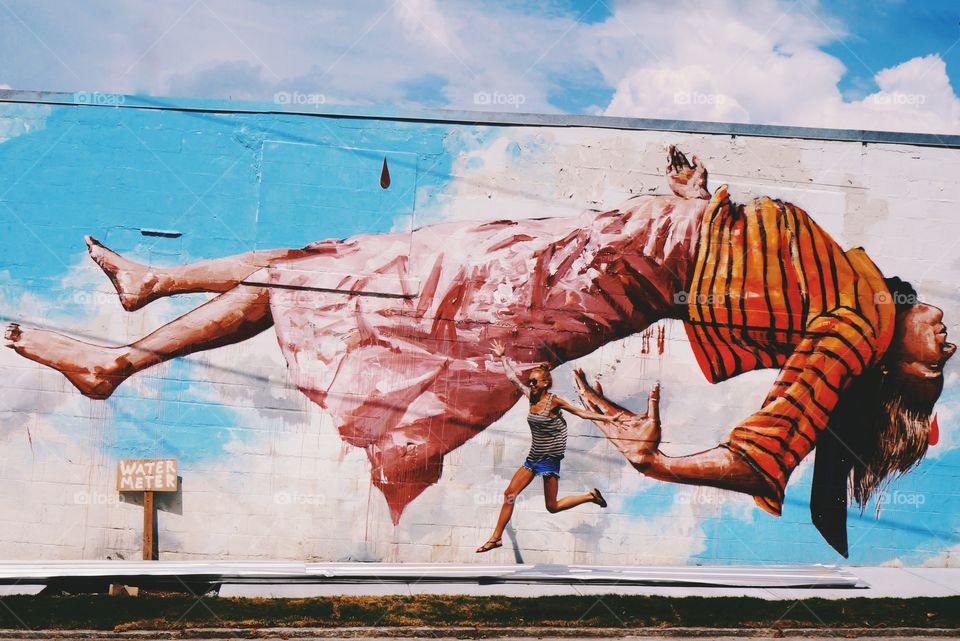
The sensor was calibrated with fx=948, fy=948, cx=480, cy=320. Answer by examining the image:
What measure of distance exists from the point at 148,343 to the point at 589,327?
477 cm

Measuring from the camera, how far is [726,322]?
10.5 meters

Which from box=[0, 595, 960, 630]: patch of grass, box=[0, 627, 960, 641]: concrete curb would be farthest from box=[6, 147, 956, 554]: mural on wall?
box=[0, 627, 960, 641]: concrete curb

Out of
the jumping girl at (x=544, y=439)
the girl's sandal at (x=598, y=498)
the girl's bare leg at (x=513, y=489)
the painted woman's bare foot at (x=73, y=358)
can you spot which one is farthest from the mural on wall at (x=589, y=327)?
the girl's bare leg at (x=513, y=489)

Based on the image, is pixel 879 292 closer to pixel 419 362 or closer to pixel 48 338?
pixel 419 362

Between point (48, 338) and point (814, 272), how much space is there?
8386 mm

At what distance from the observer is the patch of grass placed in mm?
7824

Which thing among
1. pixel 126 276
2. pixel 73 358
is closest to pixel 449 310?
pixel 126 276

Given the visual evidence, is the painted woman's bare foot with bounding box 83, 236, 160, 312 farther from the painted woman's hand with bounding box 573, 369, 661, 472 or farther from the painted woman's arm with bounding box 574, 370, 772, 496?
the painted woman's hand with bounding box 573, 369, 661, 472

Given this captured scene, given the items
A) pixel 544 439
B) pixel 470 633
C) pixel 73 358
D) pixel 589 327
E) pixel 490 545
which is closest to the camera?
pixel 470 633

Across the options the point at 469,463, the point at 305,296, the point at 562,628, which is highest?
the point at 305,296

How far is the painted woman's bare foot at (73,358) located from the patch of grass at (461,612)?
2506 mm

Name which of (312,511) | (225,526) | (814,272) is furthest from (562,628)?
(814,272)

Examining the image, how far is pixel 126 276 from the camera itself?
10.2 m

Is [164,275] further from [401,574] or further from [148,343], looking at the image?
[401,574]
